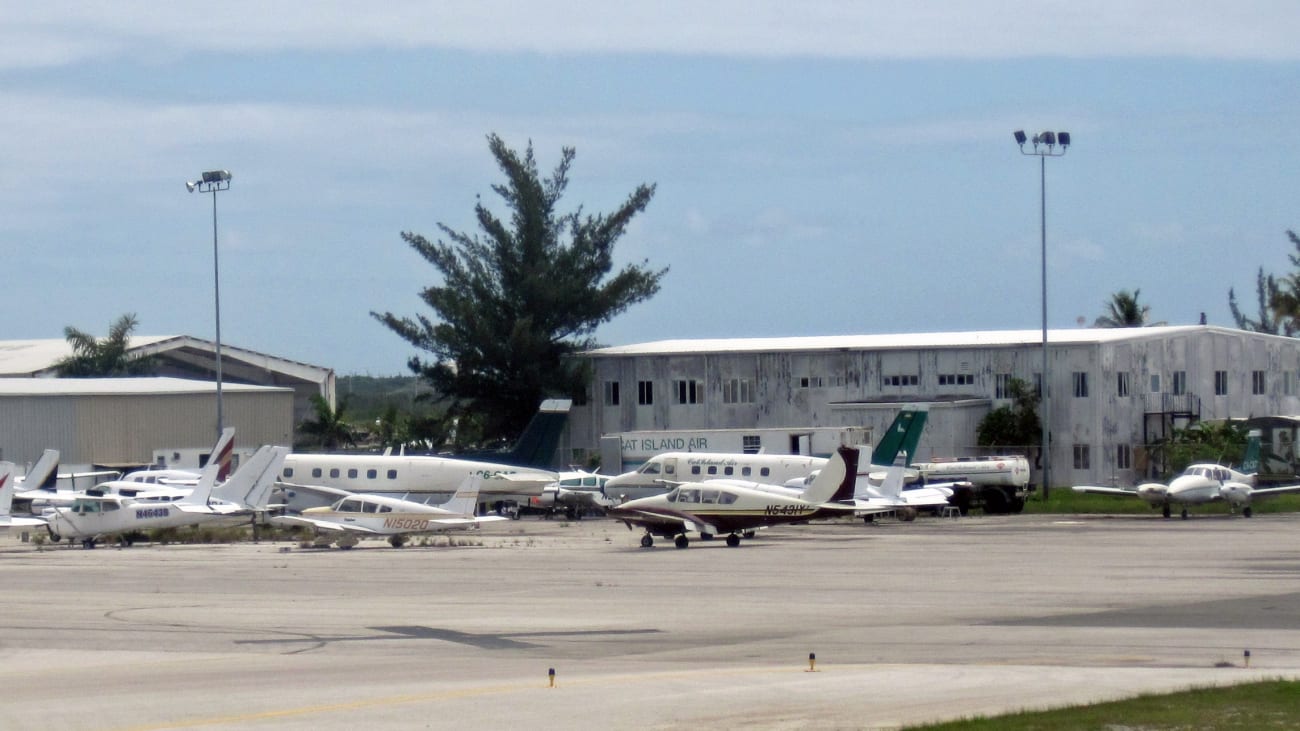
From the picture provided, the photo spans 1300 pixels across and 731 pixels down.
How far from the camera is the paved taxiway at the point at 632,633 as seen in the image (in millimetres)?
14328

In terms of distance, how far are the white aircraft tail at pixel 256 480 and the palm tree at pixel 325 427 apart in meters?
37.5

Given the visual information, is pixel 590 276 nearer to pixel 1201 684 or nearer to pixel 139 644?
pixel 139 644

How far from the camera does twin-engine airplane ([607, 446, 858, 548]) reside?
3928cm

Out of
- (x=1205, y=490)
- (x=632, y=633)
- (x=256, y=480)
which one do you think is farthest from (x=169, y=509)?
(x=1205, y=490)

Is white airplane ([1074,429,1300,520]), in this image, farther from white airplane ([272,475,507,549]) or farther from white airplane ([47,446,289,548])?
white airplane ([47,446,289,548])

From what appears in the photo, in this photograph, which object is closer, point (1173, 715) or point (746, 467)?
point (1173, 715)

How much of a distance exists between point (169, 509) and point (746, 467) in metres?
20.0

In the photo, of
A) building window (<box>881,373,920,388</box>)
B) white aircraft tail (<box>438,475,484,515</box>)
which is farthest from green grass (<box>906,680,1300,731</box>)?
building window (<box>881,373,920,388</box>)

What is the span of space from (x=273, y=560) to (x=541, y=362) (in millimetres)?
43557

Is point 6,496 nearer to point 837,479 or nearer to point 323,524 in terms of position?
point 323,524

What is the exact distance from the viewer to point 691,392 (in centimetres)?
7438

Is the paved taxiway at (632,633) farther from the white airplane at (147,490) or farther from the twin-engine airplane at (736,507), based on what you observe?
the white airplane at (147,490)

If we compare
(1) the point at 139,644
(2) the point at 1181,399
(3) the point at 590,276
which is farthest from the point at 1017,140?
(1) the point at 139,644

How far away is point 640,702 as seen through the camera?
46.7ft
